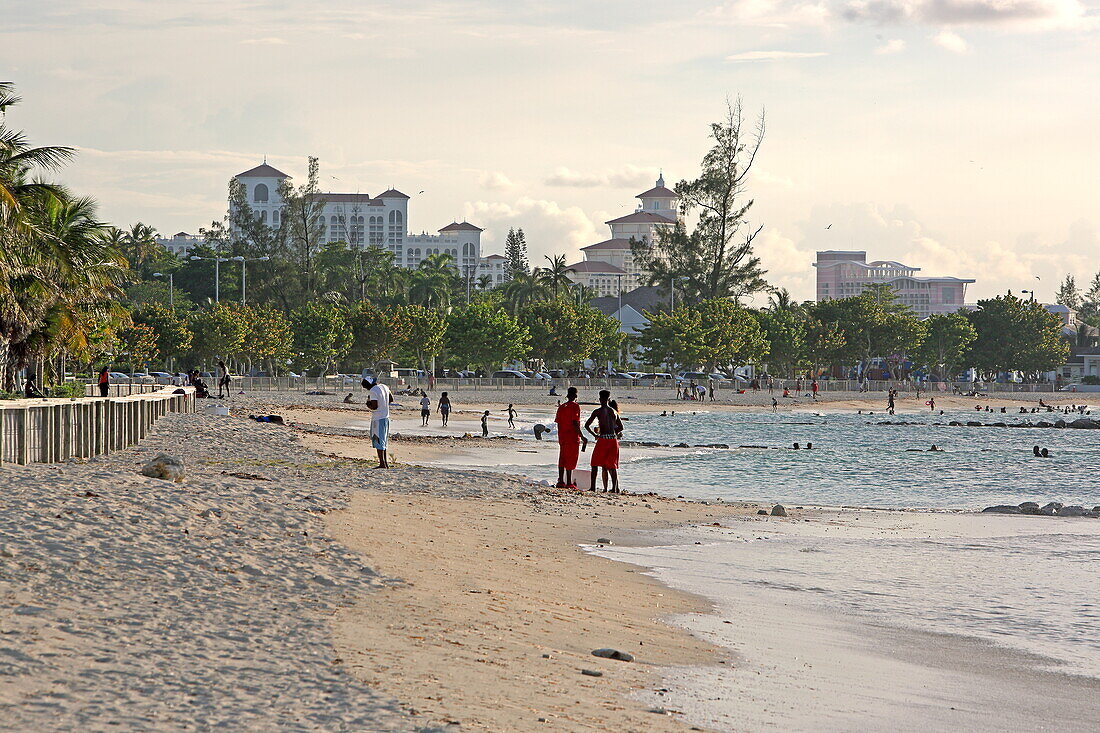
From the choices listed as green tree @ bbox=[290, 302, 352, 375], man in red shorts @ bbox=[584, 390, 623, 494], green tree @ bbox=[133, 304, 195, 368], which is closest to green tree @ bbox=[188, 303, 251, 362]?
green tree @ bbox=[133, 304, 195, 368]

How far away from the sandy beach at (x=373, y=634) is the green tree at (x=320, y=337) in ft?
216

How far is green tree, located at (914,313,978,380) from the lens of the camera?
380ft

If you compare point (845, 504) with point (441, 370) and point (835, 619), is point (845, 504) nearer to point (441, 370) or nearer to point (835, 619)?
point (835, 619)

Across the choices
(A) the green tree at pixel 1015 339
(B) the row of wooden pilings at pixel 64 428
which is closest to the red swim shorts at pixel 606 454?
(B) the row of wooden pilings at pixel 64 428

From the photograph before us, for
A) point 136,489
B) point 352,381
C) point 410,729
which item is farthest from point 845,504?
point 352,381

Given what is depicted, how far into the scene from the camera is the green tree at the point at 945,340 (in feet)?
380

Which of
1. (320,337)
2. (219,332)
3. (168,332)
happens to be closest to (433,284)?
(320,337)

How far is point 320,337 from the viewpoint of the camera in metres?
79.2

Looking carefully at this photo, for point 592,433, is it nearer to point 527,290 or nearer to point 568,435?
point 568,435

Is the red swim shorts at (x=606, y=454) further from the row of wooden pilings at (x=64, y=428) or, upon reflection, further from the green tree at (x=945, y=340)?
the green tree at (x=945, y=340)

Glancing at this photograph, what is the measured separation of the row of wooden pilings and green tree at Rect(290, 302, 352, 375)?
52646 millimetres

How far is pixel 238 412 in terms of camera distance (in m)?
47.6

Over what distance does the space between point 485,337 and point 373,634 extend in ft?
262

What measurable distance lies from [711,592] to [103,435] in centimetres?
1465
